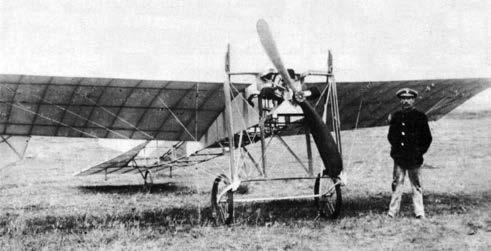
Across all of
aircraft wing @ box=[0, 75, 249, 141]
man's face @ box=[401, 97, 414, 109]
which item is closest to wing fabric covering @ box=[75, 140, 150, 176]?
aircraft wing @ box=[0, 75, 249, 141]

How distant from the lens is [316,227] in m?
7.03

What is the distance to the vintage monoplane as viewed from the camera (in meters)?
7.11

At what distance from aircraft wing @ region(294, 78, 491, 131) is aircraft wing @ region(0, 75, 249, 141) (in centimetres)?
253

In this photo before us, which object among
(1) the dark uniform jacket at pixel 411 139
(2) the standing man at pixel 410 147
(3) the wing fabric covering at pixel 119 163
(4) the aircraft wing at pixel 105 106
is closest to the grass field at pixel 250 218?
(2) the standing man at pixel 410 147

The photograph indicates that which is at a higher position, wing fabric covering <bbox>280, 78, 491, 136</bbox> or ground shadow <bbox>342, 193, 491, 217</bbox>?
wing fabric covering <bbox>280, 78, 491, 136</bbox>

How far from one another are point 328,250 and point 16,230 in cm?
504

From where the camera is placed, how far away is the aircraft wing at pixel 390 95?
9.06 meters

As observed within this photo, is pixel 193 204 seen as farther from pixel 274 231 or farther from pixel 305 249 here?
pixel 305 249

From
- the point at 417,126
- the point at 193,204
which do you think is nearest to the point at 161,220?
the point at 193,204

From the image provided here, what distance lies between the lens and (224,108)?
376 inches

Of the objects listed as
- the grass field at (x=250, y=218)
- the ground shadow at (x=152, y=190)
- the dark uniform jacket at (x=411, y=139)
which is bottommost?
the grass field at (x=250, y=218)

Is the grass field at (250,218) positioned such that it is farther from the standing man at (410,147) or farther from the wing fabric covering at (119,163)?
the wing fabric covering at (119,163)

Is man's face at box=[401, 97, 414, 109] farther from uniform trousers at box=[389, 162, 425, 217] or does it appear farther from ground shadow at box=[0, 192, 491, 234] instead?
ground shadow at box=[0, 192, 491, 234]

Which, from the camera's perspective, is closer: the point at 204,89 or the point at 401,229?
the point at 401,229
